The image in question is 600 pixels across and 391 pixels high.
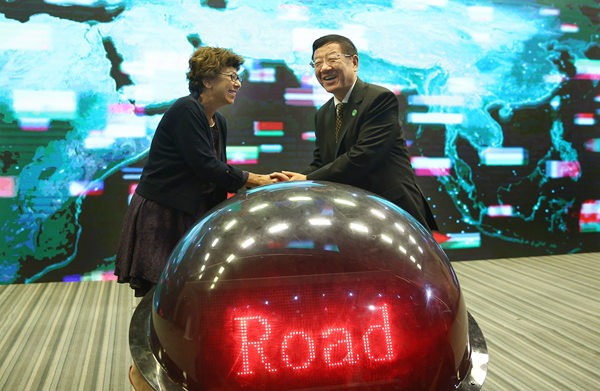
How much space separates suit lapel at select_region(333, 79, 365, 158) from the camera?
6.29ft

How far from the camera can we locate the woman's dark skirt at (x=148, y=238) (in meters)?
1.93

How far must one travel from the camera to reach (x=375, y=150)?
1.84 metres

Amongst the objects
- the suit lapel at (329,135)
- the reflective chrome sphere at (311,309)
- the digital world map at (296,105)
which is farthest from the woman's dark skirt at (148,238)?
the digital world map at (296,105)

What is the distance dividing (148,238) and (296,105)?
2262mm

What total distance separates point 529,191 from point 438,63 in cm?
147

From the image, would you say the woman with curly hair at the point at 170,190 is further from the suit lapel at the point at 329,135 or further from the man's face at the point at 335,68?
the man's face at the point at 335,68

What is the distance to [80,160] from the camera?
352cm

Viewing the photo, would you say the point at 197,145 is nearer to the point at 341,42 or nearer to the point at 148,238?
the point at 148,238

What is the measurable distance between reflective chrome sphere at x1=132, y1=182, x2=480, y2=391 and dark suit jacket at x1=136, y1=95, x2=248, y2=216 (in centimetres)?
129

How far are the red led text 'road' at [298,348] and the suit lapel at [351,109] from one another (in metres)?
1.43

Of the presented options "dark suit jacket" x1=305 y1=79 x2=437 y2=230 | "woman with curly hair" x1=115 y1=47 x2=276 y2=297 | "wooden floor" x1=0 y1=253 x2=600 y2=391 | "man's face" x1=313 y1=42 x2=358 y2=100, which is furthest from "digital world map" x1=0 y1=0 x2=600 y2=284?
"dark suit jacket" x1=305 y1=79 x2=437 y2=230

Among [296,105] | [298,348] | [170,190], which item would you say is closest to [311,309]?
[298,348]

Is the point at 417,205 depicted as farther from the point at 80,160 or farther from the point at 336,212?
the point at 80,160

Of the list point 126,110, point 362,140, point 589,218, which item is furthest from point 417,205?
point 589,218
